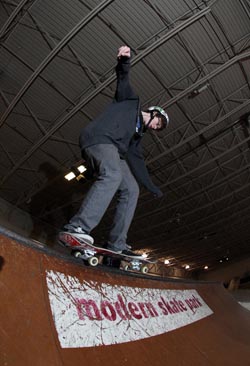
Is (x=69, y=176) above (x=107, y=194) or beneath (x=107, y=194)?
above

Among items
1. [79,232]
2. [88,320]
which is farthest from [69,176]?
[88,320]

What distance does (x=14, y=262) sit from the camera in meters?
1.73

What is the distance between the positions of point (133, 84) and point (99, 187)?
394 inches

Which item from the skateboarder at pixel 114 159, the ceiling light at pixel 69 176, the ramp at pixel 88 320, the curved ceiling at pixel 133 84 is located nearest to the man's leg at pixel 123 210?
the skateboarder at pixel 114 159

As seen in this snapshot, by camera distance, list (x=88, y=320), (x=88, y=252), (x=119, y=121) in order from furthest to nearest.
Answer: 1. (x=119, y=121)
2. (x=88, y=252)
3. (x=88, y=320)

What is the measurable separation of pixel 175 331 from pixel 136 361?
0.90 meters

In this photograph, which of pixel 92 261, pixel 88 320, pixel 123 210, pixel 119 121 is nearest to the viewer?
pixel 88 320

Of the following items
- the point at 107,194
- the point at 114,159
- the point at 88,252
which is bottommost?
the point at 88,252

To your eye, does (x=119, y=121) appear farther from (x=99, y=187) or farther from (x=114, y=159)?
(x=99, y=187)

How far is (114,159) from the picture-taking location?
10.0 ft

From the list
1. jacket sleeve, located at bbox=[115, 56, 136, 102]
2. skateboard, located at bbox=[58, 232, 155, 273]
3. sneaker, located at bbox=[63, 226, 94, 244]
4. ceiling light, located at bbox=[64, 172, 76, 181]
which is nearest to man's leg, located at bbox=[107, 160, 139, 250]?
skateboard, located at bbox=[58, 232, 155, 273]

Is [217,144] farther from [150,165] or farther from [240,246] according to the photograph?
[240,246]

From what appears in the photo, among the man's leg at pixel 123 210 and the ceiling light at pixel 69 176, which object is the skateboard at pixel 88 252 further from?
the ceiling light at pixel 69 176

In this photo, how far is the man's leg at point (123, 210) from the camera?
3.25 meters
